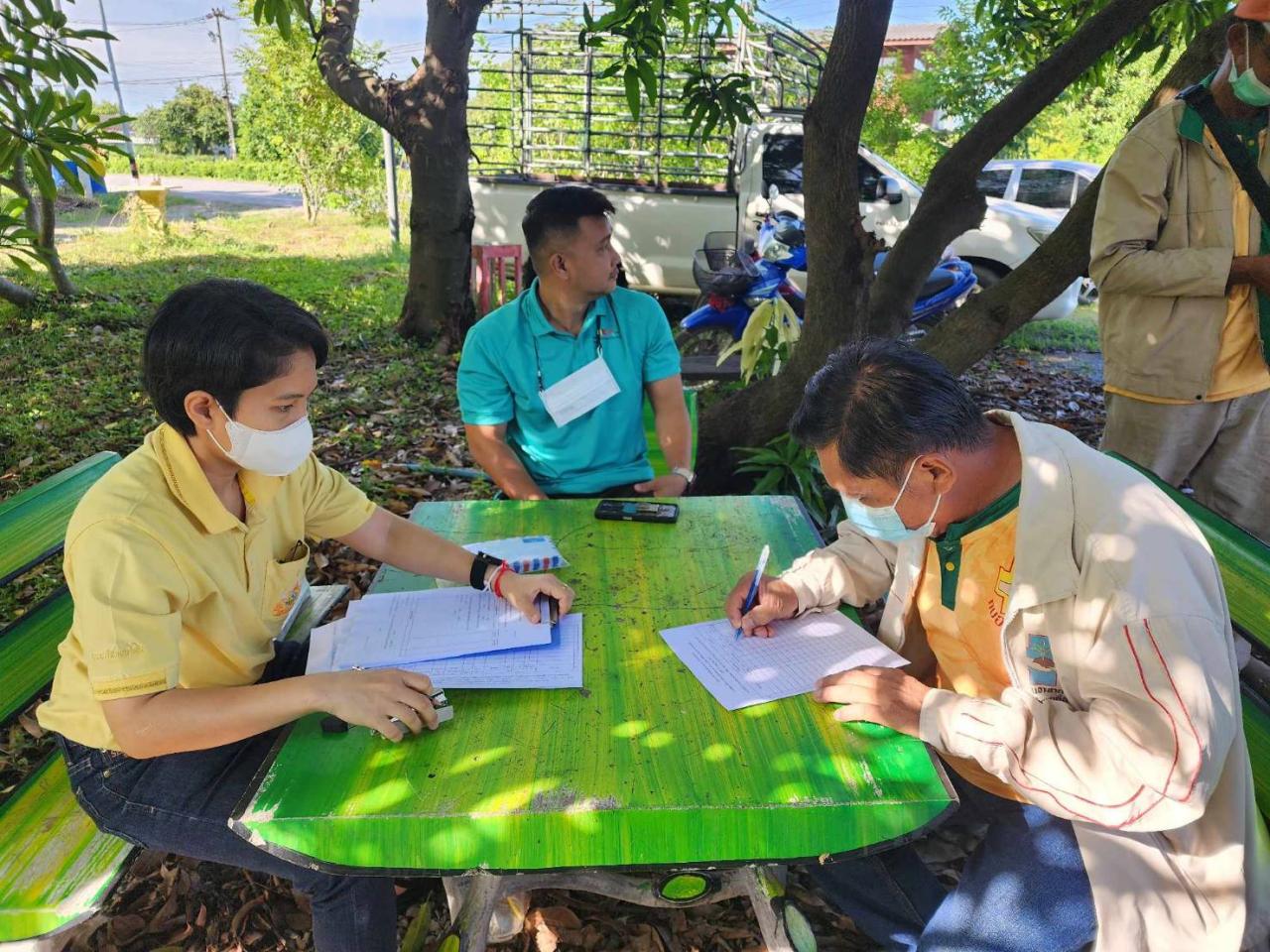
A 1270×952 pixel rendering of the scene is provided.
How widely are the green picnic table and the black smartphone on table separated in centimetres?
59

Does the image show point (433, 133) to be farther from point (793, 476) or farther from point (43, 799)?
point (43, 799)

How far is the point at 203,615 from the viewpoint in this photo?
1640mm

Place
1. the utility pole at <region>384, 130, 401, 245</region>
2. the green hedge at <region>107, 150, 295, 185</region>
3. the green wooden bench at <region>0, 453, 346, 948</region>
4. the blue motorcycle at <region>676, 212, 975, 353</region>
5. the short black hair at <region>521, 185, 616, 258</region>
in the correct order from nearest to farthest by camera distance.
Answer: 1. the green wooden bench at <region>0, 453, 346, 948</region>
2. the short black hair at <region>521, 185, 616, 258</region>
3. the blue motorcycle at <region>676, 212, 975, 353</region>
4. the utility pole at <region>384, 130, 401, 245</region>
5. the green hedge at <region>107, 150, 295, 185</region>

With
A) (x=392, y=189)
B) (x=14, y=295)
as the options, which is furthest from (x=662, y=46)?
(x=392, y=189)

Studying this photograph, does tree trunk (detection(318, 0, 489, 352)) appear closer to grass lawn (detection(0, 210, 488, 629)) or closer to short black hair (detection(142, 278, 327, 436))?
grass lawn (detection(0, 210, 488, 629))

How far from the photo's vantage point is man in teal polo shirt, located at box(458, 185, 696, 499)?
277 centimetres

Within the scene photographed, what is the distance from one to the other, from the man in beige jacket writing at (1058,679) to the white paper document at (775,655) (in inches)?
3.7

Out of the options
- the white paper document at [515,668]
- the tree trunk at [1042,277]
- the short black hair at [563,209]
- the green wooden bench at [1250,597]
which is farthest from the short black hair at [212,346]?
the tree trunk at [1042,277]

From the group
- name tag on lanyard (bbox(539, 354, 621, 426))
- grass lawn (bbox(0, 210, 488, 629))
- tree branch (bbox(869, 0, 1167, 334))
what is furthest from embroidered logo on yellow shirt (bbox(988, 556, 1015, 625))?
grass lawn (bbox(0, 210, 488, 629))

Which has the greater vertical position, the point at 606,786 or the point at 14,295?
the point at 606,786

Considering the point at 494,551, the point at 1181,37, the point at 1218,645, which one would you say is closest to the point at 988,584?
the point at 1218,645

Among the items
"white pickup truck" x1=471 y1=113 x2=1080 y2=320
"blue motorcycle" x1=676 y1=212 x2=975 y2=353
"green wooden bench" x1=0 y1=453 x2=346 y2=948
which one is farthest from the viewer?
"white pickup truck" x1=471 y1=113 x2=1080 y2=320

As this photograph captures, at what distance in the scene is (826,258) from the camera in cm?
374

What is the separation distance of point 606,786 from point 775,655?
510mm
